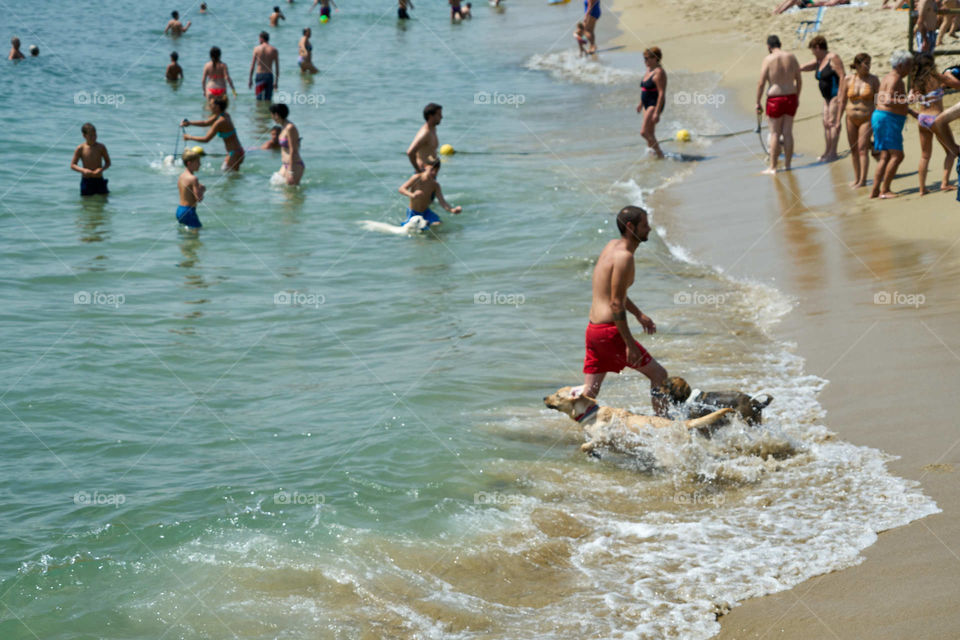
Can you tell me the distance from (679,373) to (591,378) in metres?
1.35

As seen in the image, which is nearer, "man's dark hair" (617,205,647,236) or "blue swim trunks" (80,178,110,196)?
"man's dark hair" (617,205,647,236)

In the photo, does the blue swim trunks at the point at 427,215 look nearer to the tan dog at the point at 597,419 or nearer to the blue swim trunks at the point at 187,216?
the blue swim trunks at the point at 187,216

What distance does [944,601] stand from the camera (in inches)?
162

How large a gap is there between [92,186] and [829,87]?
10.5 metres

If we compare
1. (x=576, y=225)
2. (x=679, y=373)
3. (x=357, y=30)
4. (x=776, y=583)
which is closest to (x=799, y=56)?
(x=576, y=225)

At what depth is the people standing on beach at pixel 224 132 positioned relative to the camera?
15648 millimetres

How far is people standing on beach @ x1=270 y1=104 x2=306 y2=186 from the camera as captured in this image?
46.3 ft

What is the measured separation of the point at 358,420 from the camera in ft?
23.7

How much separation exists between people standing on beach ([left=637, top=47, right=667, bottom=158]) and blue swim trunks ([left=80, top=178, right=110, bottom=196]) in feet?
26.6

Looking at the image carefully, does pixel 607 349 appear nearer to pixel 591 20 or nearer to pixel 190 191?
pixel 190 191

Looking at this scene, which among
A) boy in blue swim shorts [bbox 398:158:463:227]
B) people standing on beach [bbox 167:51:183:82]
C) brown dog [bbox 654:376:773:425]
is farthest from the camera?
people standing on beach [bbox 167:51:183:82]

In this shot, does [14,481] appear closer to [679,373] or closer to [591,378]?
[591,378]

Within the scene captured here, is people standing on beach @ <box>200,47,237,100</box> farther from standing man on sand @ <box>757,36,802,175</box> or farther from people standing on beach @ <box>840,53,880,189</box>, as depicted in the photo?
people standing on beach @ <box>840,53,880,189</box>

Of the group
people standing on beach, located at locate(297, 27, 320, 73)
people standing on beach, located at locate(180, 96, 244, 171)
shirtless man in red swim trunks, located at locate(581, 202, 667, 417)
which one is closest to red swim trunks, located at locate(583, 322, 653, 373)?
shirtless man in red swim trunks, located at locate(581, 202, 667, 417)
